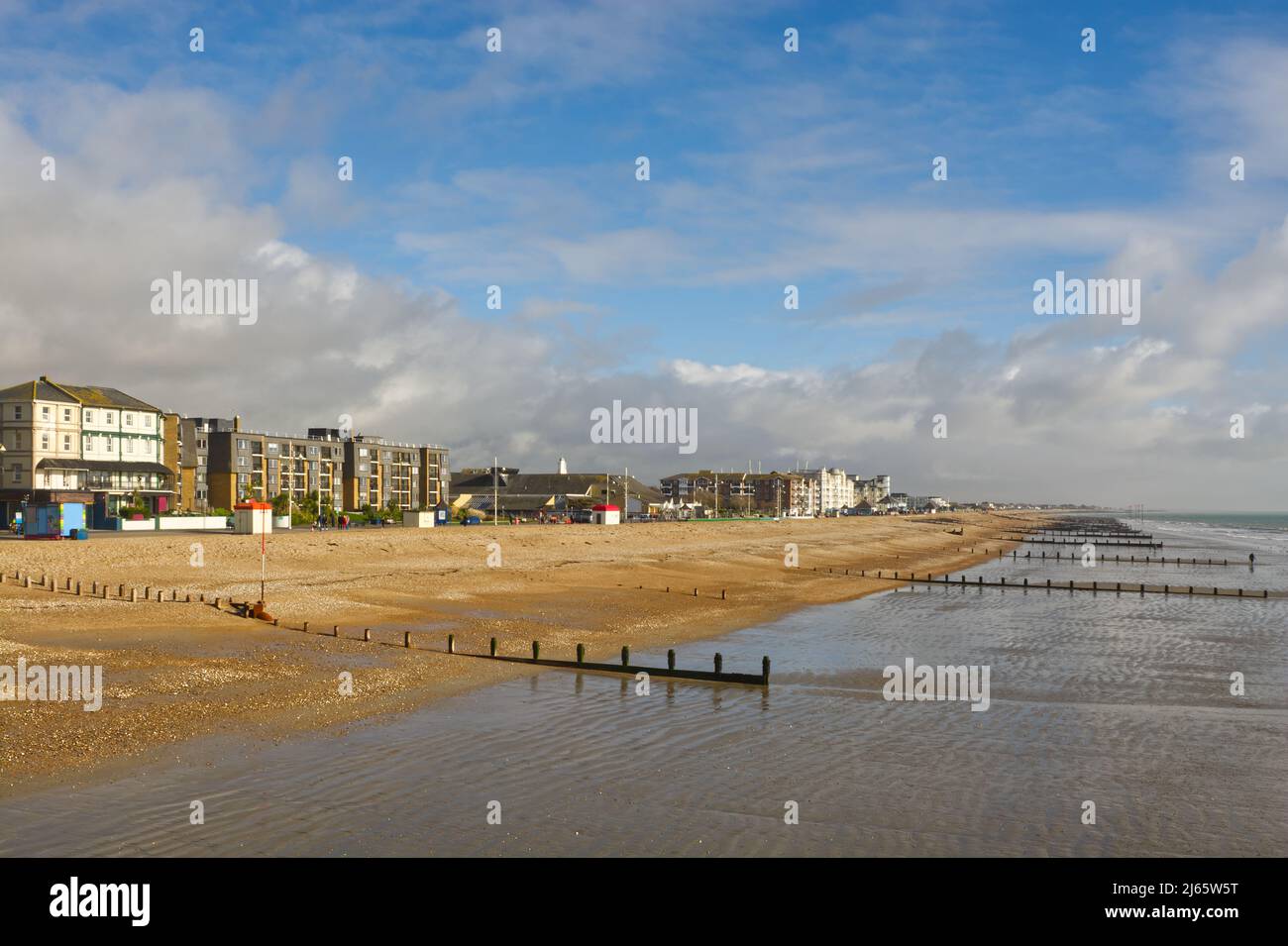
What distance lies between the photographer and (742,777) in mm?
19734

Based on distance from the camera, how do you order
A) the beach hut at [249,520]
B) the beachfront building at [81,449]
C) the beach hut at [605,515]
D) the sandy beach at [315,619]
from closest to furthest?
the sandy beach at [315,619]
the beach hut at [249,520]
the beachfront building at [81,449]
the beach hut at [605,515]

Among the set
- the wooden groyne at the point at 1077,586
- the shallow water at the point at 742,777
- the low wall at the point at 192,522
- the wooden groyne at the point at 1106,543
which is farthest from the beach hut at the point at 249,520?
the wooden groyne at the point at 1106,543

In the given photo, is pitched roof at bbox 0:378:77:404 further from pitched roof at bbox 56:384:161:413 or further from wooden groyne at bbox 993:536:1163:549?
wooden groyne at bbox 993:536:1163:549

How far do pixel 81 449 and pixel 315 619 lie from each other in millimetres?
74574

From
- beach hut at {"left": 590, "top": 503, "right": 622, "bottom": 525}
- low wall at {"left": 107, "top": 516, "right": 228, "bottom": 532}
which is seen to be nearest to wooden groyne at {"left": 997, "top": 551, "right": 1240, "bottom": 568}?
beach hut at {"left": 590, "top": 503, "right": 622, "bottom": 525}

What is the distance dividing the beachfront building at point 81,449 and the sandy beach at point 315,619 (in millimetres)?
28291

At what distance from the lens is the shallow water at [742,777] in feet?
52.0

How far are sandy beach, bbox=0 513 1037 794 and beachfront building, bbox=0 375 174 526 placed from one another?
1114 inches

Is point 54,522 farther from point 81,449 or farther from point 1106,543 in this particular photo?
point 1106,543

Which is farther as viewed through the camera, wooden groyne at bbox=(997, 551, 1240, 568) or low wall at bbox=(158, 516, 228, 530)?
wooden groyne at bbox=(997, 551, 1240, 568)

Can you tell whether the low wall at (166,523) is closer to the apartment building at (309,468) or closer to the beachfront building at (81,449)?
the beachfront building at (81,449)

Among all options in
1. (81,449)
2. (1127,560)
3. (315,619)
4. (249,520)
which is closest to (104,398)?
(81,449)

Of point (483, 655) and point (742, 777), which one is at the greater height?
point (483, 655)

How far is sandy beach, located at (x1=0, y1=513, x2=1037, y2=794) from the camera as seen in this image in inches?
862
